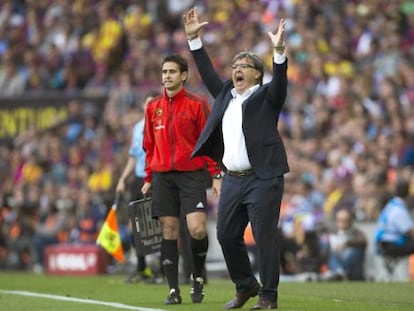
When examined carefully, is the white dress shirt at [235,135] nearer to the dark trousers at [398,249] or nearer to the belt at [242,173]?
the belt at [242,173]

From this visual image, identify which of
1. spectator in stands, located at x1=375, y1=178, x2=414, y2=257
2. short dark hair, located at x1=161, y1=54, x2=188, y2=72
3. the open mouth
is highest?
short dark hair, located at x1=161, y1=54, x2=188, y2=72

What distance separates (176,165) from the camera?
495 inches

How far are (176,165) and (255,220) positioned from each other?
149 centimetres

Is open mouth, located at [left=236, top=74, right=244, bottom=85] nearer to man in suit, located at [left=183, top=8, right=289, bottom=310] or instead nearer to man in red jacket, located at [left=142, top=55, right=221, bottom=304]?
man in suit, located at [left=183, top=8, right=289, bottom=310]

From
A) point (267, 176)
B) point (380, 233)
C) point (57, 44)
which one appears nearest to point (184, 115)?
point (267, 176)

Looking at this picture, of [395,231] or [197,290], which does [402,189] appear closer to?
[395,231]

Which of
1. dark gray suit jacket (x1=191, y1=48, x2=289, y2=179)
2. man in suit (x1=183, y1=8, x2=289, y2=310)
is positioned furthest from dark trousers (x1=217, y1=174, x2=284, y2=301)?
dark gray suit jacket (x1=191, y1=48, x2=289, y2=179)

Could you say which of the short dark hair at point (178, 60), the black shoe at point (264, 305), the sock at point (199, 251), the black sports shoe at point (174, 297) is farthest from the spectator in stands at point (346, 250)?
the black shoe at point (264, 305)

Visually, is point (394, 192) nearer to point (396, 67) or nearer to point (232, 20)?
point (396, 67)

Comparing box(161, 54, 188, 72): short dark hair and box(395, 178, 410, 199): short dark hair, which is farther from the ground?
box(161, 54, 188, 72): short dark hair

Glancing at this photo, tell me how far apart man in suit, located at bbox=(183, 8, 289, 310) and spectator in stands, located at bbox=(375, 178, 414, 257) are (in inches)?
248

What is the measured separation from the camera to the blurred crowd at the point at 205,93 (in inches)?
804

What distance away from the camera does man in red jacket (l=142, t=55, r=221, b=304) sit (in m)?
12.6

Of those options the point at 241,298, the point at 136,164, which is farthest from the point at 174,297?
the point at 136,164
